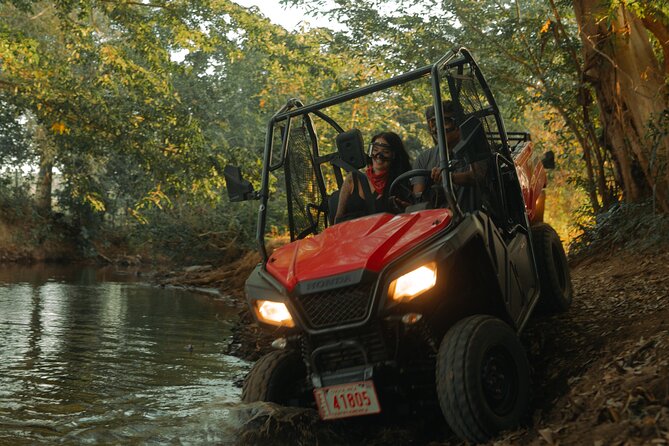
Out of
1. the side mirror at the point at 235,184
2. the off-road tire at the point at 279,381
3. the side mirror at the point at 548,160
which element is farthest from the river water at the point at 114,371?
the side mirror at the point at 548,160

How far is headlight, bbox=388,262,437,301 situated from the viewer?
171 inches

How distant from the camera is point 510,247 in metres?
5.48

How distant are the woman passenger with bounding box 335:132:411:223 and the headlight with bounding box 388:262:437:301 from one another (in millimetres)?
1177

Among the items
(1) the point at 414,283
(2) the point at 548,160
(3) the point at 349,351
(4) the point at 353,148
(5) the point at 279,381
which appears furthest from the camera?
(2) the point at 548,160

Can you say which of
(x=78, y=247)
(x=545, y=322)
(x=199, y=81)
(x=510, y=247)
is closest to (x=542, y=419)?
(x=510, y=247)

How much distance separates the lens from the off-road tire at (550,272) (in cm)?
655

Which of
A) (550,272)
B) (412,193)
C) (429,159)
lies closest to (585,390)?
(412,193)

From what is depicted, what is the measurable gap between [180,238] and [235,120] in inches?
572

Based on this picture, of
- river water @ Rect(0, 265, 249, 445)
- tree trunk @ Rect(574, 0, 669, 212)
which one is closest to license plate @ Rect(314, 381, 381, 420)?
river water @ Rect(0, 265, 249, 445)

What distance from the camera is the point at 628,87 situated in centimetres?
963

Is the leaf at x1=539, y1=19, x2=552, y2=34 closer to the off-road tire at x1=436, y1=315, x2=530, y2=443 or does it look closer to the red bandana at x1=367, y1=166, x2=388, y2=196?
the red bandana at x1=367, y1=166, x2=388, y2=196

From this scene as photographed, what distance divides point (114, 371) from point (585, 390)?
4.93m

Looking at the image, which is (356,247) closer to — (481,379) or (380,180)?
(481,379)

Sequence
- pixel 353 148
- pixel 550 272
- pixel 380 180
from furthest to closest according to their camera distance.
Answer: pixel 550 272 → pixel 380 180 → pixel 353 148
